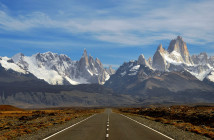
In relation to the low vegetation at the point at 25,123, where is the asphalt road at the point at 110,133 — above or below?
below

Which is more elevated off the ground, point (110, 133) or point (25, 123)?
point (25, 123)

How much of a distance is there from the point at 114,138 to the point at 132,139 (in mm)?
1503

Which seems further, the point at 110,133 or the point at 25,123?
the point at 25,123

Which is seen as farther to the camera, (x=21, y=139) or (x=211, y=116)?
(x=211, y=116)

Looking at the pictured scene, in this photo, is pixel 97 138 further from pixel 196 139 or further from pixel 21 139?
pixel 196 139

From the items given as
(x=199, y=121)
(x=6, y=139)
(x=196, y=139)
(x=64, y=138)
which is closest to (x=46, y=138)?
(x=64, y=138)

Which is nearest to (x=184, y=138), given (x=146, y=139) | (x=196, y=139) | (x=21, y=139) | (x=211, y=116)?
(x=196, y=139)

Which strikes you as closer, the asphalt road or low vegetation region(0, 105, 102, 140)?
the asphalt road

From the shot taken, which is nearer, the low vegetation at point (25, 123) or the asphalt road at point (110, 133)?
the asphalt road at point (110, 133)

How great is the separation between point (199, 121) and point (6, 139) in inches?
1140

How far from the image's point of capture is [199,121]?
44.7m

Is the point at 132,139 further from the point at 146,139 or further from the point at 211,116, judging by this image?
the point at 211,116

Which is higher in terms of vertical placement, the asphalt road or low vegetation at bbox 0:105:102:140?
low vegetation at bbox 0:105:102:140

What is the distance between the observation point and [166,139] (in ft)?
78.9
